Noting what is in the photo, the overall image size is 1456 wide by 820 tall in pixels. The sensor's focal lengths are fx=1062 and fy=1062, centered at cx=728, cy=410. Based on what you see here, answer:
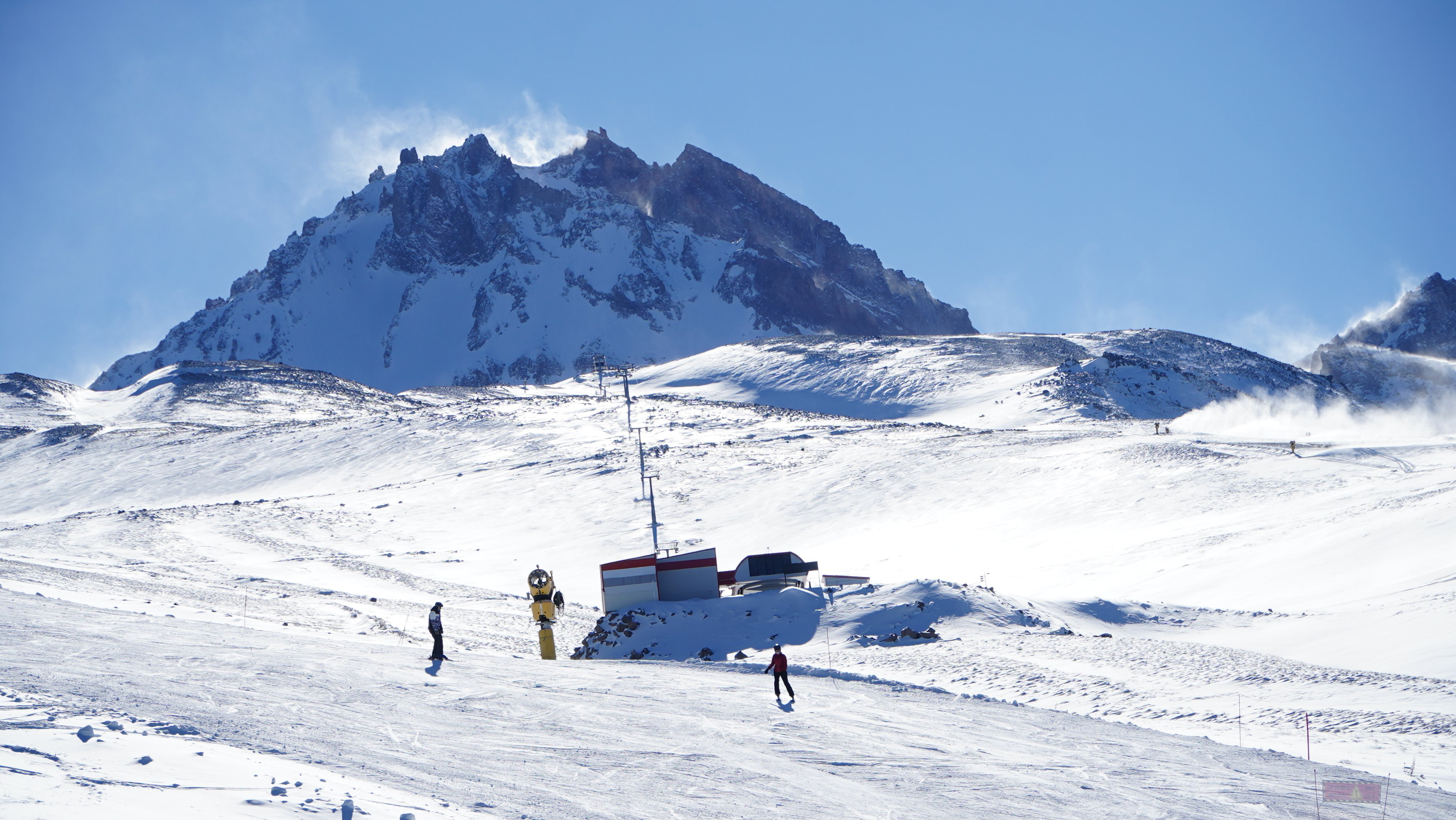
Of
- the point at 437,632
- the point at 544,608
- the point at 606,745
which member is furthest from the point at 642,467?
the point at 606,745

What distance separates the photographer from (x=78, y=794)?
855 centimetres

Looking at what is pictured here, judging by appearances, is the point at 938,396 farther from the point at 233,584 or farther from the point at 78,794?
the point at 78,794

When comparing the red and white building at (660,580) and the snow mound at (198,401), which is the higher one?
the snow mound at (198,401)

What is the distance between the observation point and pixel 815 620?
1041 inches

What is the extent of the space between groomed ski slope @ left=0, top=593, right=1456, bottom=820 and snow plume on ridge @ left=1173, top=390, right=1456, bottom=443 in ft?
142

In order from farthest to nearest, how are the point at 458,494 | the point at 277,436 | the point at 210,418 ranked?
the point at 210,418 < the point at 277,436 < the point at 458,494

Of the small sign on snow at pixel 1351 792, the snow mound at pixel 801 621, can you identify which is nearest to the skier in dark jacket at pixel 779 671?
the snow mound at pixel 801 621

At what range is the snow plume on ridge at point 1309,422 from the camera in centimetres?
5878

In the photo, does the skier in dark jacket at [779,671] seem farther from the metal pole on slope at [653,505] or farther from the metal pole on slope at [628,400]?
the metal pole on slope at [628,400]

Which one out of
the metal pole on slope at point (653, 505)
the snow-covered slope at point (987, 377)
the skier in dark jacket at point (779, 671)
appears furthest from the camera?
the snow-covered slope at point (987, 377)

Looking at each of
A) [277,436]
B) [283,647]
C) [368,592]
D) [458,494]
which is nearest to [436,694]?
[283,647]

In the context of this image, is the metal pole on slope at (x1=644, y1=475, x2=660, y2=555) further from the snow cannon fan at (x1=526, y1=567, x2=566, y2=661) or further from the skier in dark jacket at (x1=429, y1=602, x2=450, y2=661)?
the skier in dark jacket at (x1=429, y1=602, x2=450, y2=661)

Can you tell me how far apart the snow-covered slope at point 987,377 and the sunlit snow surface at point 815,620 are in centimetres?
2546

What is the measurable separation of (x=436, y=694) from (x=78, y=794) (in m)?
7.66
